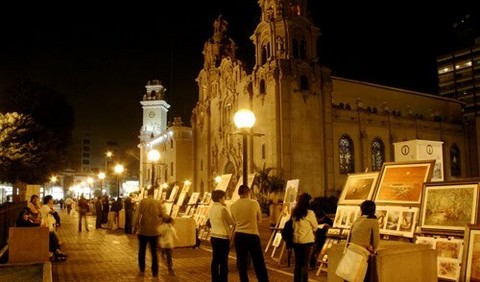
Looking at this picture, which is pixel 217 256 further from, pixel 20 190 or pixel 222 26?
pixel 222 26

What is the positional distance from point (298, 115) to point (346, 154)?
7.89m

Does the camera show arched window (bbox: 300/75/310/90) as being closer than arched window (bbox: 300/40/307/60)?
Yes

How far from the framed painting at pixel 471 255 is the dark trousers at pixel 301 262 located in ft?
9.07

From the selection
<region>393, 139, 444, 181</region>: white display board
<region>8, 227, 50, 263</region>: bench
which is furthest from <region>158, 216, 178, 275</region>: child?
<region>393, 139, 444, 181</region>: white display board

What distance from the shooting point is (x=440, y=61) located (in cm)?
9581

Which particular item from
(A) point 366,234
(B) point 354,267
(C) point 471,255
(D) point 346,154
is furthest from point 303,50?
(B) point 354,267

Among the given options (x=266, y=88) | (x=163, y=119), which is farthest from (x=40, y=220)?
(x=163, y=119)

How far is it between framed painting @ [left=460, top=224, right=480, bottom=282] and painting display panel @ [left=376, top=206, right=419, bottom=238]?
51.5 inches

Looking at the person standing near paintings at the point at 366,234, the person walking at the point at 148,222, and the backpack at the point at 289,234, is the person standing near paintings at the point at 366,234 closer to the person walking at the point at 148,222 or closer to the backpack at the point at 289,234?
the backpack at the point at 289,234

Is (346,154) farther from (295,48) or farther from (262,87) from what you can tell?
(295,48)

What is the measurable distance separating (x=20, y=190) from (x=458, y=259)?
33.6 metres

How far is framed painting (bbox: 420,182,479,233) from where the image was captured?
8758 mm

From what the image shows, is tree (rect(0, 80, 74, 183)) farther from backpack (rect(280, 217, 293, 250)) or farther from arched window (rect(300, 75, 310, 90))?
backpack (rect(280, 217, 293, 250))

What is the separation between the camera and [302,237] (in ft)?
30.6
